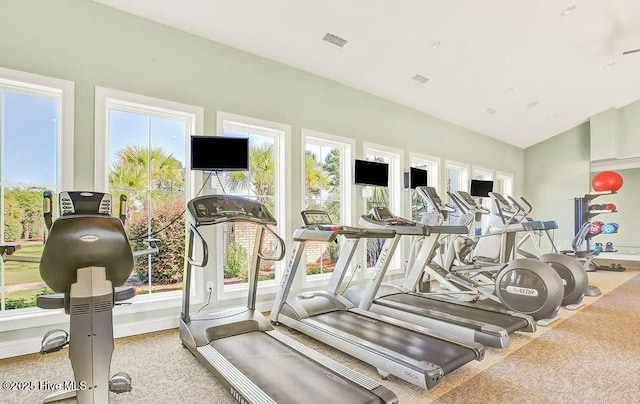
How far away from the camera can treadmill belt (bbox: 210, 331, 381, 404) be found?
205cm

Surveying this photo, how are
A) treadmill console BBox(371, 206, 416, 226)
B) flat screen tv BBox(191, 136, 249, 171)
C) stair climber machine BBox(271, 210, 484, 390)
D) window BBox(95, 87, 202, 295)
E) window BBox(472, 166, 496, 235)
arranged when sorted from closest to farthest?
stair climber machine BBox(271, 210, 484, 390), window BBox(95, 87, 202, 295), flat screen tv BBox(191, 136, 249, 171), treadmill console BBox(371, 206, 416, 226), window BBox(472, 166, 496, 235)

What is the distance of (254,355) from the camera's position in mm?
2645

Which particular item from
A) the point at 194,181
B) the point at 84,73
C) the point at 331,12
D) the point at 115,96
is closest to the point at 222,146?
the point at 194,181

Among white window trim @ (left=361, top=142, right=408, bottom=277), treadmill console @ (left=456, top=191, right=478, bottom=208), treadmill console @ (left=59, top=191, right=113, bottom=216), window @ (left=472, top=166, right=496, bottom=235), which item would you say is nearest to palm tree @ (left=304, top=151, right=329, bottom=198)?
white window trim @ (left=361, top=142, right=408, bottom=277)

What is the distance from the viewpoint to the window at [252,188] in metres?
4.39

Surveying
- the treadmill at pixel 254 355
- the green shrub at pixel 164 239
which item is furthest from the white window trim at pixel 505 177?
the green shrub at pixel 164 239

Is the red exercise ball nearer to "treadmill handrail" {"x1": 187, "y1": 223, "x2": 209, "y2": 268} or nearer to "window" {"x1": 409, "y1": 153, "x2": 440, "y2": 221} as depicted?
"window" {"x1": 409, "y1": 153, "x2": 440, "y2": 221}

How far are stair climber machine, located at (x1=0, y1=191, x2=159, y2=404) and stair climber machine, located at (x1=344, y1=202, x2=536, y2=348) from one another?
2708mm

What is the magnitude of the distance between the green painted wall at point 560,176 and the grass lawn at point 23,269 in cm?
1140

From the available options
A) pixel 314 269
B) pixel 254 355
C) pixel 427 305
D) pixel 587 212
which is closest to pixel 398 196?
pixel 314 269

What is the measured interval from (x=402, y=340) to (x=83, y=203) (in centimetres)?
264

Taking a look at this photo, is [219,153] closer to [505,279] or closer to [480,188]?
[505,279]

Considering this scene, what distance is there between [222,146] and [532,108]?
23.5ft

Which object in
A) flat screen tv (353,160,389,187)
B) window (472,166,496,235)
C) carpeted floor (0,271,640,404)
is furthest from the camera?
window (472,166,496,235)
